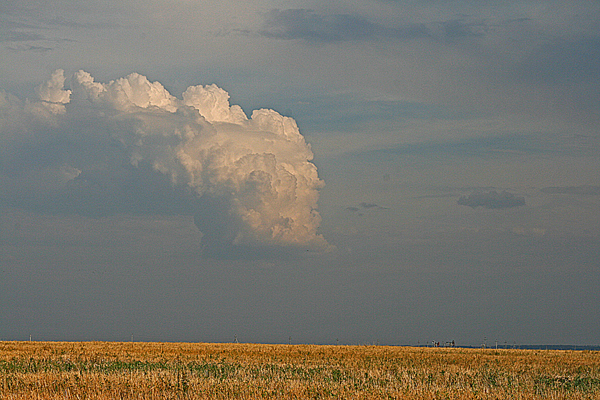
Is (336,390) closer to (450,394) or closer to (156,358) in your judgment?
(450,394)

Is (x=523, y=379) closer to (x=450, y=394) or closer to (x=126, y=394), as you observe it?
(x=450, y=394)

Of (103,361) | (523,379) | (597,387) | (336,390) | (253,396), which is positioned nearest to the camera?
(253,396)

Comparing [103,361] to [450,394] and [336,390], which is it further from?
[450,394]

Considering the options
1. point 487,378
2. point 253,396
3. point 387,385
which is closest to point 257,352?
point 487,378

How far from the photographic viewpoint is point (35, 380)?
90.8 ft

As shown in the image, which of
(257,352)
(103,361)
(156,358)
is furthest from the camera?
(257,352)

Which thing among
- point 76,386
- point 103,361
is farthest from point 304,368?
point 76,386

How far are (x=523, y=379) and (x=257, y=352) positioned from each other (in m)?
27.8

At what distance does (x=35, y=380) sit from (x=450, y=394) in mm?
17295

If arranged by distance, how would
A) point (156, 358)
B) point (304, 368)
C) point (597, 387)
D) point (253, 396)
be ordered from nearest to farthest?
point (253, 396) < point (597, 387) < point (304, 368) < point (156, 358)

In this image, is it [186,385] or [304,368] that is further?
[304,368]

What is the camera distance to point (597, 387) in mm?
29484

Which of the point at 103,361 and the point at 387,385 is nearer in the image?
the point at 387,385

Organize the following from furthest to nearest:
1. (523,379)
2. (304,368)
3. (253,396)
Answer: (304,368) < (523,379) < (253,396)
